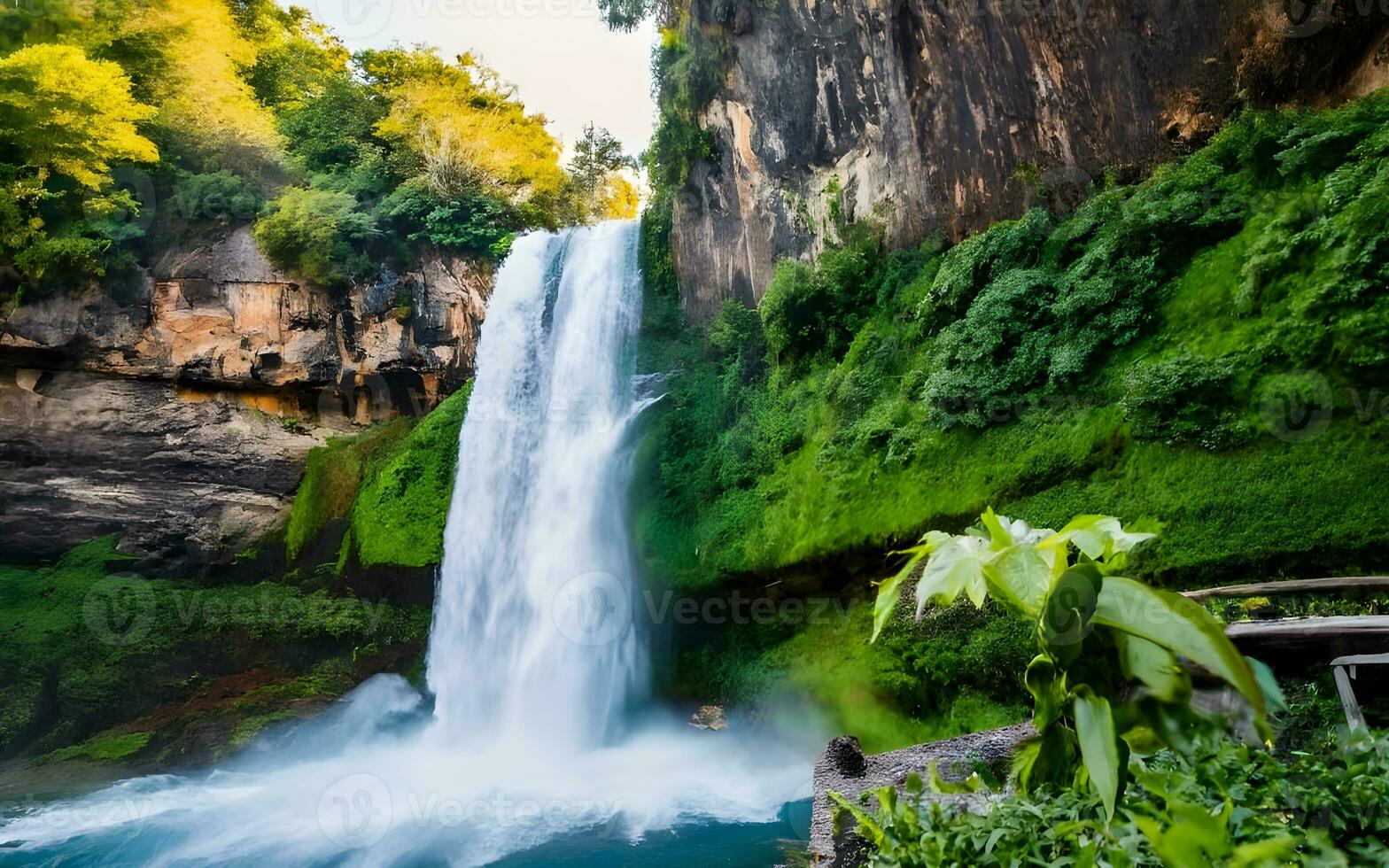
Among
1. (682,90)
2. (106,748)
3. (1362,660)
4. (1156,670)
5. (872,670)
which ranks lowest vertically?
(106,748)

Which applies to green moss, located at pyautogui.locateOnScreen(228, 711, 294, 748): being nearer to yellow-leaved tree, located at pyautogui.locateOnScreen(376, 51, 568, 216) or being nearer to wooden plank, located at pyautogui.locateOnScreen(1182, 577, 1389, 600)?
yellow-leaved tree, located at pyautogui.locateOnScreen(376, 51, 568, 216)

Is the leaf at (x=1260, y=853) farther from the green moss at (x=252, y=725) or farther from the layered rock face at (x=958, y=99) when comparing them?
the green moss at (x=252, y=725)

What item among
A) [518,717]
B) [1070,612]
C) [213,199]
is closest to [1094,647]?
[1070,612]

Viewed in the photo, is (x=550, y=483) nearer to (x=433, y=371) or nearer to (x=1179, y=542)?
(x=433, y=371)

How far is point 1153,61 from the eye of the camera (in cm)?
948

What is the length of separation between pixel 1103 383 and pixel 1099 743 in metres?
8.48

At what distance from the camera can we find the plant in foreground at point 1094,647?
0.81 m

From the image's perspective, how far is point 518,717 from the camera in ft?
37.8

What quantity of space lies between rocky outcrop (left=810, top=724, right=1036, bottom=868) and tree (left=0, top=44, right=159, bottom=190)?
17.3m

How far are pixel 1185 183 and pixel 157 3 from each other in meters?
19.8

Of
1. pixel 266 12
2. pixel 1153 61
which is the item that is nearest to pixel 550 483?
pixel 1153 61

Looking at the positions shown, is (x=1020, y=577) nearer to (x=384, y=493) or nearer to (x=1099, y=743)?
(x=1099, y=743)

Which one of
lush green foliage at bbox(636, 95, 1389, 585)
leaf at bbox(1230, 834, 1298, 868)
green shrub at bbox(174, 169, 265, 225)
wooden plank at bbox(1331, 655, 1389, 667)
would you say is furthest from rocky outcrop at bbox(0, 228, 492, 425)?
leaf at bbox(1230, 834, 1298, 868)

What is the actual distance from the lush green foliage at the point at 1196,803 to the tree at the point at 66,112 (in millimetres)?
19291
